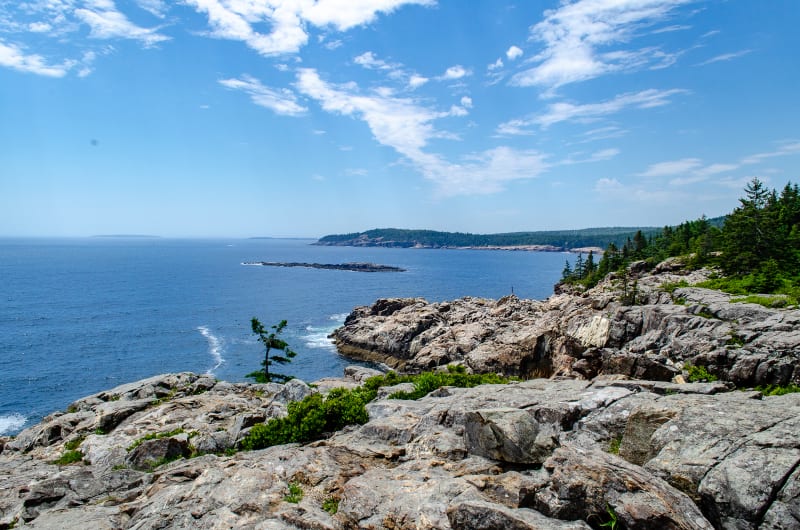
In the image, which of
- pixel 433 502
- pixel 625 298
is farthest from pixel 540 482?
pixel 625 298

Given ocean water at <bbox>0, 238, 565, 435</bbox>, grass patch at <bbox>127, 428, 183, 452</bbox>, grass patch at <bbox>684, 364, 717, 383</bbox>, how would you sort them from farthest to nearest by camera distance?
ocean water at <bbox>0, 238, 565, 435</bbox>
grass patch at <bbox>684, 364, 717, 383</bbox>
grass patch at <bbox>127, 428, 183, 452</bbox>

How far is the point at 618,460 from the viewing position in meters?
9.20

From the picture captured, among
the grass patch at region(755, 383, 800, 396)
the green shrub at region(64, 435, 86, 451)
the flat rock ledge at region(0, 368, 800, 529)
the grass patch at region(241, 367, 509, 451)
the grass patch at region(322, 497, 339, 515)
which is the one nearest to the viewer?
the flat rock ledge at region(0, 368, 800, 529)

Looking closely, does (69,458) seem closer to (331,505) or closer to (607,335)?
(331,505)

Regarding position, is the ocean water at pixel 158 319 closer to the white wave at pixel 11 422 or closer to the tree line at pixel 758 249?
the white wave at pixel 11 422

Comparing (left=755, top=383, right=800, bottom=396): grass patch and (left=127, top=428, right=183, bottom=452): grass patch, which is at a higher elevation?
(left=755, top=383, right=800, bottom=396): grass patch

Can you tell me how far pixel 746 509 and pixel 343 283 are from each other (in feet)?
490

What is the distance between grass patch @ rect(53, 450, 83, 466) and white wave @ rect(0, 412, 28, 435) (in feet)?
103

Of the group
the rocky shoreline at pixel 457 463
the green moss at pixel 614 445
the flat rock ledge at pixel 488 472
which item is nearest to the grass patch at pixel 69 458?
the rocky shoreline at pixel 457 463

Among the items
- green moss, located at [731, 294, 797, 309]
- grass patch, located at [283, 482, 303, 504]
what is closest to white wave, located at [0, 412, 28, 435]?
grass patch, located at [283, 482, 303, 504]

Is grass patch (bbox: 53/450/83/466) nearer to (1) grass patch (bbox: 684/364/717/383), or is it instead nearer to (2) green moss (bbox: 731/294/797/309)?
(1) grass patch (bbox: 684/364/717/383)

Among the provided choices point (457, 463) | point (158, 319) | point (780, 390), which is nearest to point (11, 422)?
point (158, 319)

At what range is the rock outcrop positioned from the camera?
2705 centimetres

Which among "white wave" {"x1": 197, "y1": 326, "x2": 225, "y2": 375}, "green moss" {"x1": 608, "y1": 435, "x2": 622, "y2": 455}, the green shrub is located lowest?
"white wave" {"x1": 197, "y1": 326, "x2": 225, "y2": 375}
